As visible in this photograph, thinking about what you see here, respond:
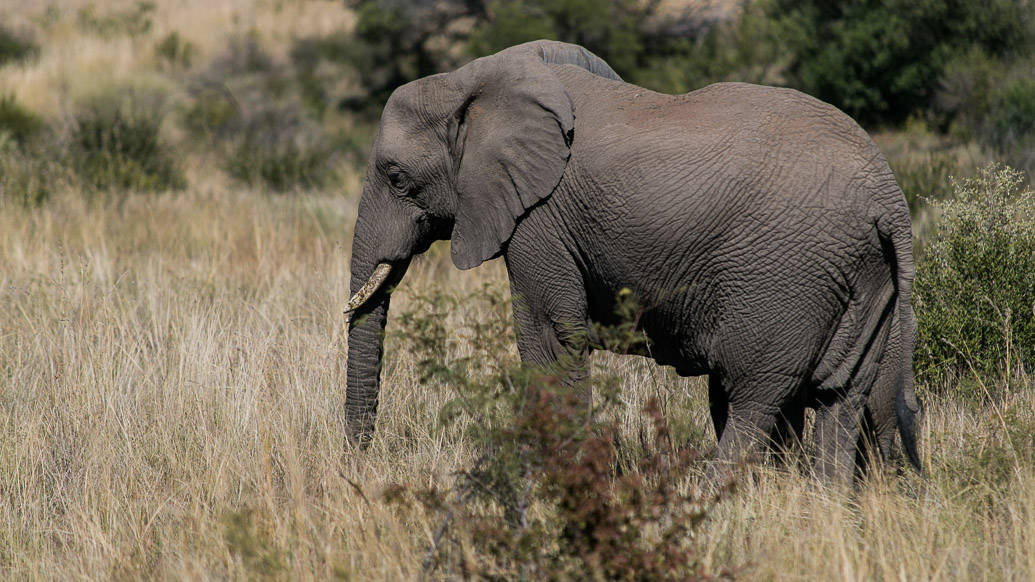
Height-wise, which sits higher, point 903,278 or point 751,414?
point 903,278

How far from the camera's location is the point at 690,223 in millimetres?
4062

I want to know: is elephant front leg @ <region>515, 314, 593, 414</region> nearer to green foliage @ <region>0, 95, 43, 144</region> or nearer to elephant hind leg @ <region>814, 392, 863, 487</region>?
elephant hind leg @ <region>814, 392, 863, 487</region>

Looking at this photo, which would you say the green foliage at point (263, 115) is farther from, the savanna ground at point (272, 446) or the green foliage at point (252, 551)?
the green foliage at point (252, 551)

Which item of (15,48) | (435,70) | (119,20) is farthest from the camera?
(119,20)

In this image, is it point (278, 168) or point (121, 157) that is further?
point (278, 168)

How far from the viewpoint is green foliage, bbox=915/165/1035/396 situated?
18.7 ft

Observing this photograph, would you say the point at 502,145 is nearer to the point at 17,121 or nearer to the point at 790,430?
the point at 790,430

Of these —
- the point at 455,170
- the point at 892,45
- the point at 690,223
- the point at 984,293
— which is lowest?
the point at 984,293

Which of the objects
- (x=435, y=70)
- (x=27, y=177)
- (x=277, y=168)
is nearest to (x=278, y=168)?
(x=277, y=168)

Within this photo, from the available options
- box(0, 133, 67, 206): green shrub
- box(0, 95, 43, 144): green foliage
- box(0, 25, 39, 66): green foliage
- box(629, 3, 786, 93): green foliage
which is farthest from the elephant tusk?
box(0, 25, 39, 66): green foliage

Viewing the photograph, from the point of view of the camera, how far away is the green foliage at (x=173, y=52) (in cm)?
2591

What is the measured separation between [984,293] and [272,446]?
4.20m

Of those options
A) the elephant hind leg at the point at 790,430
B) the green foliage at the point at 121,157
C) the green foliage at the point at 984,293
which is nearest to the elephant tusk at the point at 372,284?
the elephant hind leg at the point at 790,430

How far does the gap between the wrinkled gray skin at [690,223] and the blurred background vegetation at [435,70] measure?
7.99ft
